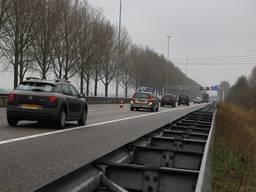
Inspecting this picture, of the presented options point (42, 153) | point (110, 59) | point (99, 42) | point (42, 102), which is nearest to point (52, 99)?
point (42, 102)

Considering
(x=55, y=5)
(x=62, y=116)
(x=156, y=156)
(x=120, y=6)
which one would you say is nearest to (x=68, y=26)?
(x=55, y=5)

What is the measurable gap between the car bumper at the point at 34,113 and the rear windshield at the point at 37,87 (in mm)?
741

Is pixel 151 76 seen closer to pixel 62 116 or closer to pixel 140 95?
pixel 140 95

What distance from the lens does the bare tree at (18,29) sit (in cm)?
3797

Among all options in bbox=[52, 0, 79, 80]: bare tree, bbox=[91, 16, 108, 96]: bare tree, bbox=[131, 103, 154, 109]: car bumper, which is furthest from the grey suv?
bbox=[91, 16, 108, 96]: bare tree

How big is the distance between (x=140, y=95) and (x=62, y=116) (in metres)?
24.1

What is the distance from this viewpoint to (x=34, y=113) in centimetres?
1541

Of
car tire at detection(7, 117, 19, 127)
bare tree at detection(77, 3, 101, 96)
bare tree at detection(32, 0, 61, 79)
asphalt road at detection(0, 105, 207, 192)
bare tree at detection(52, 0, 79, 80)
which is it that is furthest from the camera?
bare tree at detection(77, 3, 101, 96)

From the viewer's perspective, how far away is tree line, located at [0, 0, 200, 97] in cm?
3950

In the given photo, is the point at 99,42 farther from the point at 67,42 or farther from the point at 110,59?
the point at 110,59

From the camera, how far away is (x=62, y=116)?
52.5 ft

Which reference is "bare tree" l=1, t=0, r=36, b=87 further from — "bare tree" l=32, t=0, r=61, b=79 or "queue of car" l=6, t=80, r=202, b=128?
"queue of car" l=6, t=80, r=202, b=128

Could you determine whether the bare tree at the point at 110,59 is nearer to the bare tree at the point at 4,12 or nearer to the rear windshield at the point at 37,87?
the bare tree at the point at 4,12

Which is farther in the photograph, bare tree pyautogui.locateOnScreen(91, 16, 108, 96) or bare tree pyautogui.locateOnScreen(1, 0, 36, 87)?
bare tree pyautogui.locateOnScreen(91, 16, 108, 96)
